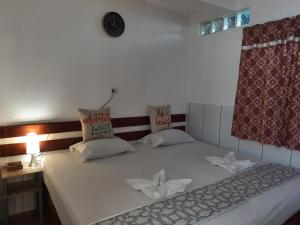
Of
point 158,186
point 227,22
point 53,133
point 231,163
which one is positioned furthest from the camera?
point 227,22

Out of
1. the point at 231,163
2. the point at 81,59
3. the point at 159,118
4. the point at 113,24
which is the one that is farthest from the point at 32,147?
the point at 231,163

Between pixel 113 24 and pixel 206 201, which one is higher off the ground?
pixel 113 24

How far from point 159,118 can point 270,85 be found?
136 centimetres

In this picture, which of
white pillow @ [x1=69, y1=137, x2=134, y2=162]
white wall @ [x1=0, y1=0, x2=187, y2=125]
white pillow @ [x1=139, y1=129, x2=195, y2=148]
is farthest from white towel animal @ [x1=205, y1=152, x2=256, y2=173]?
white wall @ [x1=0, y1=0, x2=187, y2=125]

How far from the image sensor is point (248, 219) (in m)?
1.30

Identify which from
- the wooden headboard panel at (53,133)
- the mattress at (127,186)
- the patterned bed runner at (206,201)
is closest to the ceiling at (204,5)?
the wooden headboard panel at (53,133)

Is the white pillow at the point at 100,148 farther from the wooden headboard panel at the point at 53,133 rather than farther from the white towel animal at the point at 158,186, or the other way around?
the white towel animal at the point at 158,186

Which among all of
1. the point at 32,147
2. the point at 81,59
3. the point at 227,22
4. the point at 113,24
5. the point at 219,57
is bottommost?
the point at 32,147

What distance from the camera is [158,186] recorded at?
1.61 metres

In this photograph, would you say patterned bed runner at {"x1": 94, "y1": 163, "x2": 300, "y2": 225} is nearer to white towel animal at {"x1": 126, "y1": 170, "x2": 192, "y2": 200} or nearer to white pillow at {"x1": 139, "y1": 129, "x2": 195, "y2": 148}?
white towel animal at {"x1": 126, "y1": 170, "x2": 192, "y2": 200}

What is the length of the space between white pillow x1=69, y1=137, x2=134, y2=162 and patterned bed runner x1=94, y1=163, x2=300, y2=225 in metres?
1.02

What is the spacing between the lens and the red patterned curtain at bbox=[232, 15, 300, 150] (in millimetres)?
2205

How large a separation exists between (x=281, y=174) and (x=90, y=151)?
1.70 m

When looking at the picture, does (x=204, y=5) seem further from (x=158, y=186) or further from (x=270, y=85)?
(x=158, y=186)
